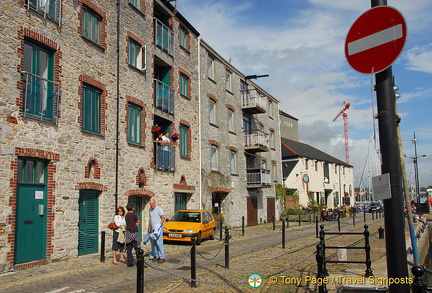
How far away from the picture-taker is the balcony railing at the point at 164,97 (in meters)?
19.3

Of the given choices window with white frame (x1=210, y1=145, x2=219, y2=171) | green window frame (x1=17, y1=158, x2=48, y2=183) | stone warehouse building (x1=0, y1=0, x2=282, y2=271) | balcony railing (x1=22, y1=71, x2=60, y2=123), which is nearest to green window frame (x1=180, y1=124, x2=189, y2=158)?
stone warehouse building (x1=0, y1=0, x2=282, y2=271)

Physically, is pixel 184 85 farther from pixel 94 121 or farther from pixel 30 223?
pixel 30 223

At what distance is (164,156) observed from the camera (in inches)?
765

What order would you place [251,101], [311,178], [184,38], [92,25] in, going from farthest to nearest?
[311,178], [251,101], [184,38], [92,25]

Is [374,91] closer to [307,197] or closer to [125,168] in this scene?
[125,168]

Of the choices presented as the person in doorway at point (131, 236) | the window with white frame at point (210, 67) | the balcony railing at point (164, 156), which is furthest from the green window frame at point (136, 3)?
the person in doorway at point (131, 236)

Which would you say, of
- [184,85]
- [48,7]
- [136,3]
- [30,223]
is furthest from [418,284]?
[184,85]

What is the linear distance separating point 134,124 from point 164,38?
18.4ft

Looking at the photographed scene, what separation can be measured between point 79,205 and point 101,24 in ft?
23.7

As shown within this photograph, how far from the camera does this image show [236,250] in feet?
49.3

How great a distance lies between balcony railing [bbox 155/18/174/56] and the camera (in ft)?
65.3

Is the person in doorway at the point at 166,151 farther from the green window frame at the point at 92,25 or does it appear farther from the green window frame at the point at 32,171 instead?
the green window frame at the point at 32,171

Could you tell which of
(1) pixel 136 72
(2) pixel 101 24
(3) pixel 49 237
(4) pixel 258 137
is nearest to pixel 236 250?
(3) pixel 49 237

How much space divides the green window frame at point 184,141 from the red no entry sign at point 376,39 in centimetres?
1791
